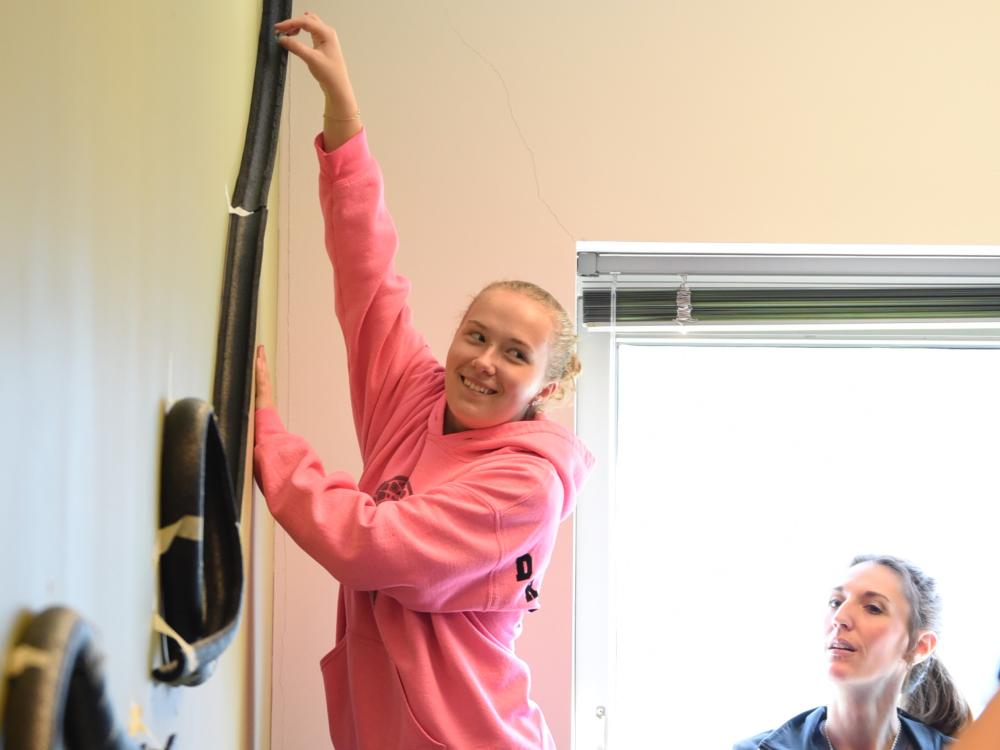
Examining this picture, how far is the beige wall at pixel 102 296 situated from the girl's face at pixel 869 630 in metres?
1.36

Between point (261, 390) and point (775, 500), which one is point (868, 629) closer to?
point (775, 500)

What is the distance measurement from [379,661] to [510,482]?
23 centimetres

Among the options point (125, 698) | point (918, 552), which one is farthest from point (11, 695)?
point (918, 552)

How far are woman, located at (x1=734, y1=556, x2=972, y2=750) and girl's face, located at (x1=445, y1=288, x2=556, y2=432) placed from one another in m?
0.91

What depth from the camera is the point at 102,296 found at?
50 centimetres

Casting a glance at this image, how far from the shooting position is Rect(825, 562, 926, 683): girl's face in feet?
6.48

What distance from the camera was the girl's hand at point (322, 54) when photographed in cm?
117

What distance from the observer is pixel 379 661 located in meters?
1.26

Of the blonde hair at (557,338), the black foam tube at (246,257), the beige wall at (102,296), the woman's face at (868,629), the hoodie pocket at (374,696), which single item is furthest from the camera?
the woman's face at (868,629)

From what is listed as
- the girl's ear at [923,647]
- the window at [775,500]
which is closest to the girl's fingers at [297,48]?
the window at [775,500]

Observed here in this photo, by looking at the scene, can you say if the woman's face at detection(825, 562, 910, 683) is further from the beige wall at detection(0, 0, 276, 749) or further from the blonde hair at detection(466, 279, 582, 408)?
the beige wall at detection(0, 0, 276, 749)

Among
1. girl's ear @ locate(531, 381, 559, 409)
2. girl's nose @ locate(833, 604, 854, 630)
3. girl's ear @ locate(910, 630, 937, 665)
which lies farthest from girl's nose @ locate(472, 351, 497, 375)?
girl's ear @ locate(910, 630, 937, 665)

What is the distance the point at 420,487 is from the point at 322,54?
45 centimetres

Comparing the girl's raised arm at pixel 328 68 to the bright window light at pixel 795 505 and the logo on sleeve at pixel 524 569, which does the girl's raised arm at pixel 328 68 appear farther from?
the bright window light at pixel 795 505
